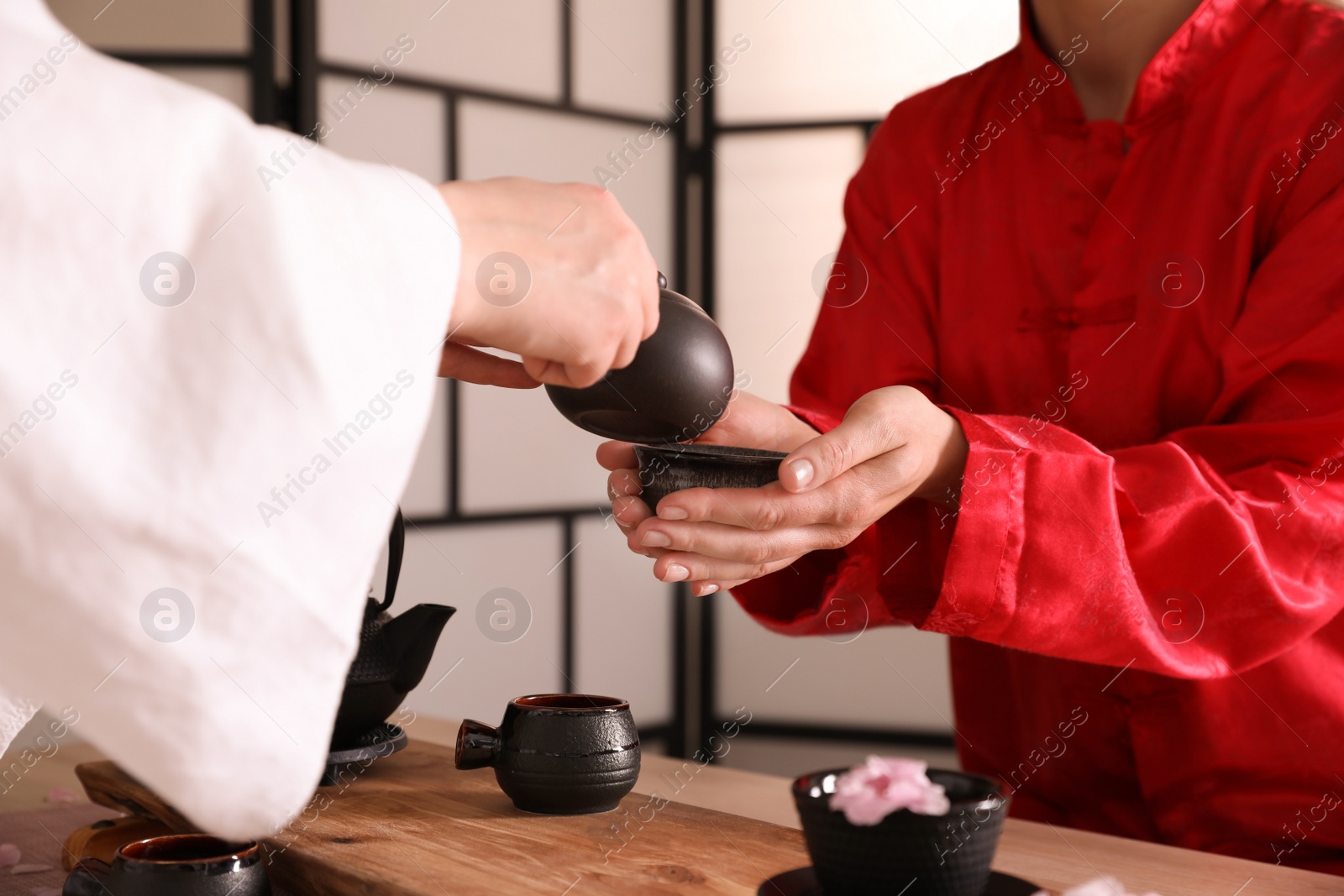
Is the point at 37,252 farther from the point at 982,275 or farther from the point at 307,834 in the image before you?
the point at 982,275

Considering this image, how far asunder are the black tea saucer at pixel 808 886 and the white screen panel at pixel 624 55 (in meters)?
3.30

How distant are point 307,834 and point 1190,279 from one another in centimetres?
119

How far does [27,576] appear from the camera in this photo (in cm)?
64

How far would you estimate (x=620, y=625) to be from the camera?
157 inches

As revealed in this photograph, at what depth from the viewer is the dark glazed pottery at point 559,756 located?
44.1 inches

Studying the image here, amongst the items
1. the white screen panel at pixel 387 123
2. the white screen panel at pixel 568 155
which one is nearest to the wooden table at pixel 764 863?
the white screen panel at pixel 387 123

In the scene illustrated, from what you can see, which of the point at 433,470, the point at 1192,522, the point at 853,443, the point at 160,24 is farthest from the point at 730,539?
the point at 160,24

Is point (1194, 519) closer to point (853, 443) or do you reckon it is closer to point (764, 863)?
point (853, 443)

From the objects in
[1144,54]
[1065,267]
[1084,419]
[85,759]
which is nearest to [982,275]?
[1065,267]

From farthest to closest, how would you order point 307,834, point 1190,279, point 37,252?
point 1190,279, point 307,834, point 37,252

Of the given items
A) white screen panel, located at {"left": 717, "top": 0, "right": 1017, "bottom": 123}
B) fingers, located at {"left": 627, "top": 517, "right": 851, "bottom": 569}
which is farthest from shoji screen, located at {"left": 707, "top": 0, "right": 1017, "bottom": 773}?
fingers, located at {"left": 627, "top": 517, "right": 851, "bottom": 569}

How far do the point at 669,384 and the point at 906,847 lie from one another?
17.1 inches

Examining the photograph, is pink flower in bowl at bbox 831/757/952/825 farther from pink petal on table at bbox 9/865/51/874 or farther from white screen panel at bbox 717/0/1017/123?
white screen panel at bbox 717/0/1017/123

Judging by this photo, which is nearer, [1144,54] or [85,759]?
[1144,54]
